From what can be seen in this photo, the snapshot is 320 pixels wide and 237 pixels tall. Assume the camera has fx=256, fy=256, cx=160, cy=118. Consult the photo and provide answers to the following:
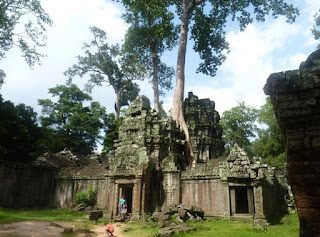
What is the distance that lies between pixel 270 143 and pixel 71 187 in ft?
74.1

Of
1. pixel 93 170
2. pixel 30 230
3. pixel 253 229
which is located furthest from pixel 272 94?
pixel 93 170

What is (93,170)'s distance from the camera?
17.9m

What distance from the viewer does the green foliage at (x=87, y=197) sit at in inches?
637

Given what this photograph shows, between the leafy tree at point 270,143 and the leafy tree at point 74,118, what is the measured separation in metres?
20.1

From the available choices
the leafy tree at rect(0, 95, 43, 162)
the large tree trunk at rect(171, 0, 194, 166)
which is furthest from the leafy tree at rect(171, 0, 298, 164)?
the leafy tree at rect(0, 95, 43, 162)

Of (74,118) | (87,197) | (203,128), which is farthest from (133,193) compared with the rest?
(74,118)

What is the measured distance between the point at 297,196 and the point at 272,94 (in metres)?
1.28

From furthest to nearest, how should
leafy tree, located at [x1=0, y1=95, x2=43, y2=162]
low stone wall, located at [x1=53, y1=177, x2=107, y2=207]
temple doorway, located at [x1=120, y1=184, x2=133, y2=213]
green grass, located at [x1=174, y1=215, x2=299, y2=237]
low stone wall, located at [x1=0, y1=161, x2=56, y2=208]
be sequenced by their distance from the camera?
leafy tree, located at [x1=0, y1=95, x2=43, y2=162] → low stone wall, located at [x1=0, y1=161, x2=56, y2=208] → low stone wall, located at [x1=53, y1=177, x2=107, y2=207] → temple doorway, located at [x1=120, y1=184, x2=133, y2=213] → green grass, located at [x1=174, y1=215, x2=299, y2=237]

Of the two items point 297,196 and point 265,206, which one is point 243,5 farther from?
point 297,196

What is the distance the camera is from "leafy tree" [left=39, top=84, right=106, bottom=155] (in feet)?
98.4

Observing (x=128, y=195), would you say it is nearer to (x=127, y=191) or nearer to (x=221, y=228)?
(x=127, y=191)

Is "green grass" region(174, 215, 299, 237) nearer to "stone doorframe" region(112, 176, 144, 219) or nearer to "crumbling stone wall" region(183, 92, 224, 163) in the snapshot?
"stone doorframe" region(112, 176, 144, 219)

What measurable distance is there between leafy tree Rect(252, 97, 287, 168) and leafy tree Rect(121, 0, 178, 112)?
1346 cm

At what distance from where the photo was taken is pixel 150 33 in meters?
23.3
